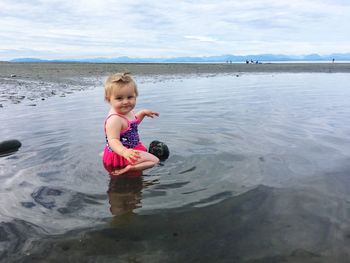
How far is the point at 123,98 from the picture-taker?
5578 mm

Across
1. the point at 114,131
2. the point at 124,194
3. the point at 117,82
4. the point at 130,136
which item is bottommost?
the point at 124,194

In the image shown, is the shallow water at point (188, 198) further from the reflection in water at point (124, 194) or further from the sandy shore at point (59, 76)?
the sandy shore at point (59, 76)

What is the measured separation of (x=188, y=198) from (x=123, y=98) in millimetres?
1940

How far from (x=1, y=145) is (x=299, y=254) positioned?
5054 millimetres

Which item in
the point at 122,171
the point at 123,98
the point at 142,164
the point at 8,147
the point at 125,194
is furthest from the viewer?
the point at 8,147

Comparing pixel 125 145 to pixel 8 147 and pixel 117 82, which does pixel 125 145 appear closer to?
pixel 117 82

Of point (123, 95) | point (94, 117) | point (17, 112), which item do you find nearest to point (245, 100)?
point (94, 117)

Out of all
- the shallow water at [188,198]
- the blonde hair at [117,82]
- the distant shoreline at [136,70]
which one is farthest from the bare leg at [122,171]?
the distant shoreline at [136,70]

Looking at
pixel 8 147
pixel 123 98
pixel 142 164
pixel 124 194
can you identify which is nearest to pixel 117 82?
pixel 123 98

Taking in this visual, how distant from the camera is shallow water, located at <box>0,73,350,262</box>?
326 centimetres

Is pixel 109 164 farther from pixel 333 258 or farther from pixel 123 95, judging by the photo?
pixel 333 258

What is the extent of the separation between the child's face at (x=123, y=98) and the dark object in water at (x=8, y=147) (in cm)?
208

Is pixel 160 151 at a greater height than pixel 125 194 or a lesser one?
greater

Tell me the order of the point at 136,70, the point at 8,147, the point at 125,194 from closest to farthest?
the point at 125,194
the point at 8,147
the point at 136,70
